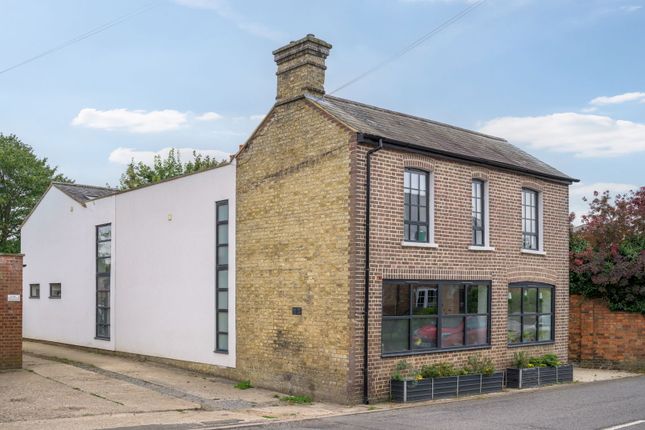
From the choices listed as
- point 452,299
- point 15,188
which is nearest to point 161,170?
point 15,188

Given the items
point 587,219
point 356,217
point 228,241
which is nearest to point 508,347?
point 356,217

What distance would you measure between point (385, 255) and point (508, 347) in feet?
17.6

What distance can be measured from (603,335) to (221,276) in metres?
12.5

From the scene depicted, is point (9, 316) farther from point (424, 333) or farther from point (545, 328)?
point (545, 328)

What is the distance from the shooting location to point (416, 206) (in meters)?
17.5

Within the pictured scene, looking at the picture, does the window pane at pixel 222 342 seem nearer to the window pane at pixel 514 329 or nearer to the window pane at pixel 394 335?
the window pane at pixel 394 335

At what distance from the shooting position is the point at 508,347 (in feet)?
64.0

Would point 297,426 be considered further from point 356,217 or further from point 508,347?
point 508,347

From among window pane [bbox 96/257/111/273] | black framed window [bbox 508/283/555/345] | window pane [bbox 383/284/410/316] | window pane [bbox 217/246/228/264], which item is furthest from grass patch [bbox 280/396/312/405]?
window pane [bbox 96/257/111/273]

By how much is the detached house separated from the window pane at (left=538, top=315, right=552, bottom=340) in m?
0.06

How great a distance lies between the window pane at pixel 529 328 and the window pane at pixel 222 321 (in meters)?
8.19

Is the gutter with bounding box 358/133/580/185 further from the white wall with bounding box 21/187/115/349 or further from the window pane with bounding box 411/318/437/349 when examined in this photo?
the white wall with bounding box 21/187/115/349

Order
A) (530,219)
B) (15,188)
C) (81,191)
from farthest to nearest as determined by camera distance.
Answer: (15,188), (81,191), (530,219)

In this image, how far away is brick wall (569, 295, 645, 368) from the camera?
2297cm
